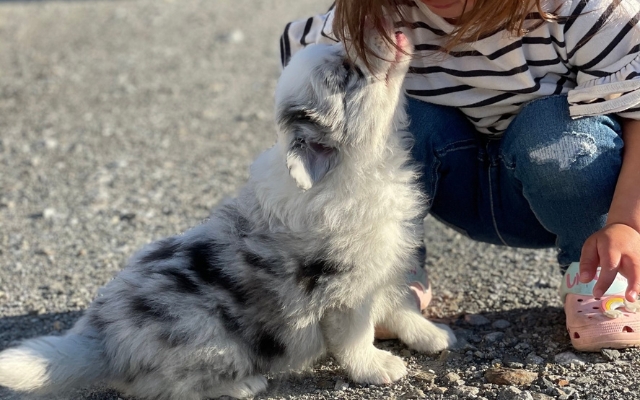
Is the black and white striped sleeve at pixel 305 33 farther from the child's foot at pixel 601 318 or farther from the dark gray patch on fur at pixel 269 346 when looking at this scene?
the child's foot at pixel 601 318

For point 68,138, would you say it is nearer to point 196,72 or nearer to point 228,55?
point 196,72

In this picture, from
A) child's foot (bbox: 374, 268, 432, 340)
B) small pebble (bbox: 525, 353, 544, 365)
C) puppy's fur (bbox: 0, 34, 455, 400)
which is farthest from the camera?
child's foot (bbox: 374, 268, 432, 340)

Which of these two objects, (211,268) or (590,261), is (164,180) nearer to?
(211,268)

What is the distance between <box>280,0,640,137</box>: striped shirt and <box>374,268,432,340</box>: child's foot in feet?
2.25

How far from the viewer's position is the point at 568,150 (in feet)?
9.71

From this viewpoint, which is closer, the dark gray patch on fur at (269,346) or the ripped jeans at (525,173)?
the dark gray patch on fur at (269,346)

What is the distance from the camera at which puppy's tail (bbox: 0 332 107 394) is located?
102 inches

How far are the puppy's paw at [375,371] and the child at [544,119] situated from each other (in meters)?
0.69

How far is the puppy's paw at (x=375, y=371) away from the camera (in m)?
2.88

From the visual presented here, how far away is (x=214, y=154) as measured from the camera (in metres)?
5.44

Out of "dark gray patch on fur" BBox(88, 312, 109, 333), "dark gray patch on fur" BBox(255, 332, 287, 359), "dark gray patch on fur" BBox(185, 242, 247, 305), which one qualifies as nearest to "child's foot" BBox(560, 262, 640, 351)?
"dark gray patch on fur" BBox(255, 332, 287, 359)

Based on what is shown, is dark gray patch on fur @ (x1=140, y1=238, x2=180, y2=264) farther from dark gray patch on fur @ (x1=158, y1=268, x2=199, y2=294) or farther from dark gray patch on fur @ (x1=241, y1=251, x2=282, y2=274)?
dark gray patch on fur @ (x1=241, y1=251, x2=282, y2=274)

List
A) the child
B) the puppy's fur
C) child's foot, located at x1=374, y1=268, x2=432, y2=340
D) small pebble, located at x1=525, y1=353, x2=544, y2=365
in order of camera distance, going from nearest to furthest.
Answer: the puppy's fur
the child
small pebble, located at x1=525, y1=353, x2=544, y2=365
child's foot, located at x1=374, y1=268, x2=432, y2=340

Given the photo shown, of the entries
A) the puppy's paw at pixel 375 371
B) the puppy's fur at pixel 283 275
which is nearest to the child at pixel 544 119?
the puppy's fur at pixel 283 275
